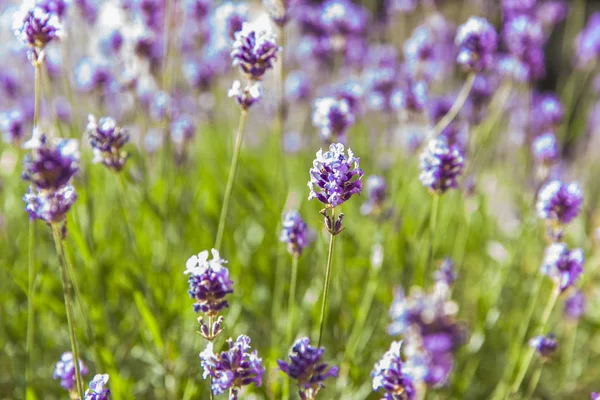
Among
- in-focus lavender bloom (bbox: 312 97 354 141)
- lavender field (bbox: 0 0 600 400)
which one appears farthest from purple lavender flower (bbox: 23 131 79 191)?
in-focus lavender bloom (bbox: 312 97 354 141)

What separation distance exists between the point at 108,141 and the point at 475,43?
1.12m

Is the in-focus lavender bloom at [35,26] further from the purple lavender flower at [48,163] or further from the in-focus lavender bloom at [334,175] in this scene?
the in-focus lavender bloom at [334,175]

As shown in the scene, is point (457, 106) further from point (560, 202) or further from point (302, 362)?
point (302, 362)

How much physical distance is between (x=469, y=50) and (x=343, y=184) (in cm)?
95

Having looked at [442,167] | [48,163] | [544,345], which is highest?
[442,167]

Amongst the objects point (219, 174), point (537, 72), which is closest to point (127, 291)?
point (219, 174)

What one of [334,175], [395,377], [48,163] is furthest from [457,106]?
[48,163]

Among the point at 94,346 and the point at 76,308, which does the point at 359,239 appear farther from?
the point at 94,346

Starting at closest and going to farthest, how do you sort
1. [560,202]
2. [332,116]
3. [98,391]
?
[98,391] < [560,202] < [332,116]

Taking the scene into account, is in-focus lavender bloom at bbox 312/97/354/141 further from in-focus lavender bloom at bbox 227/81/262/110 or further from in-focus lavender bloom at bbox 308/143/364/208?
in-focus lavender bloom at bbox 308/143/364/208

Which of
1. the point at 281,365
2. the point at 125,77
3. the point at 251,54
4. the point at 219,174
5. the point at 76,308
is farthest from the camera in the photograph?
the point at 219,174

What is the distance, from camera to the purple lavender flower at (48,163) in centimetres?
92

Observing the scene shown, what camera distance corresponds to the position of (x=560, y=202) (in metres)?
1.52

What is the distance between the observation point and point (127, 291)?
209cm
